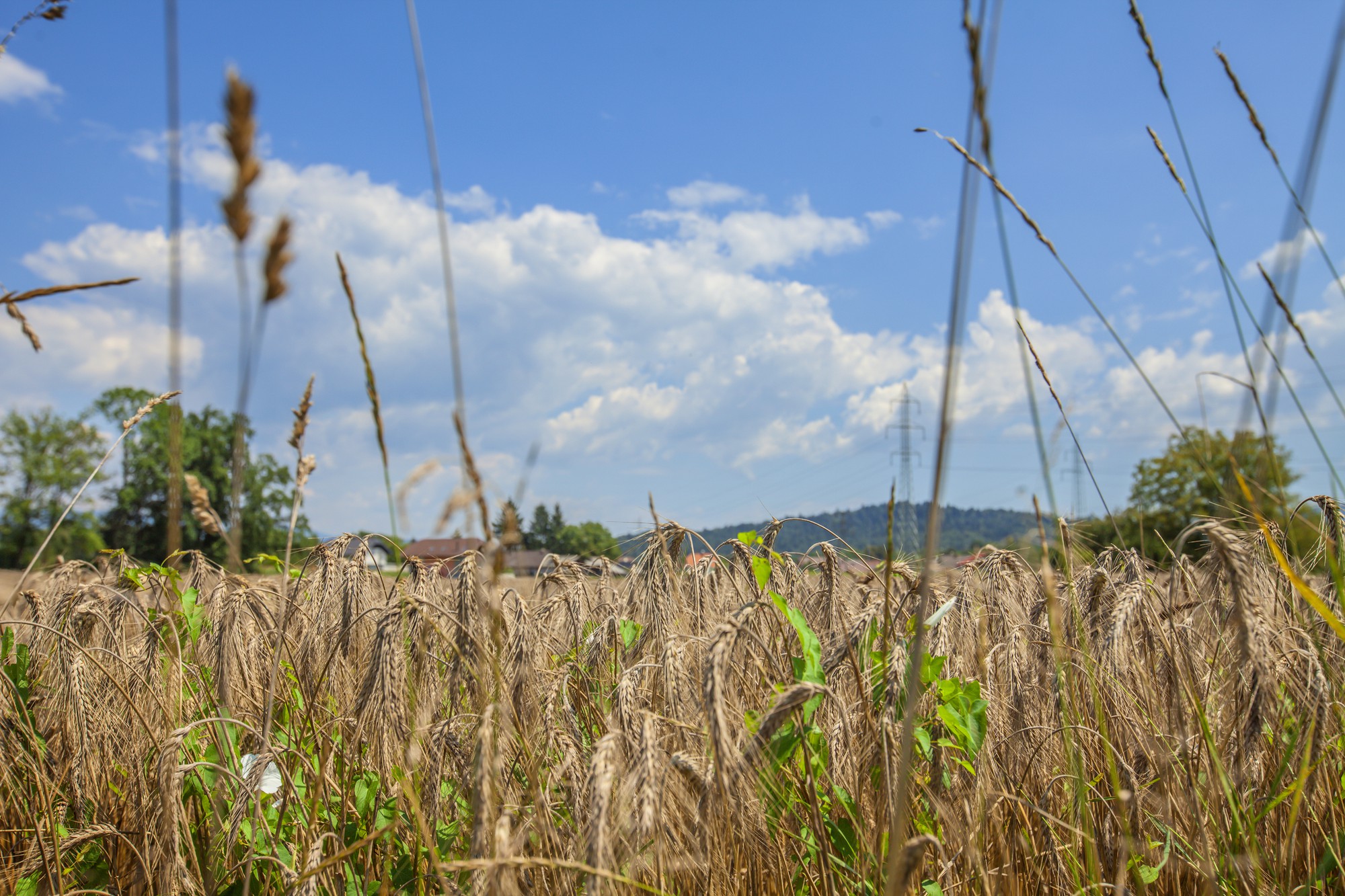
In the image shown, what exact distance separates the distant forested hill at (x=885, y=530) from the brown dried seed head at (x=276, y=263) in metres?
1.34

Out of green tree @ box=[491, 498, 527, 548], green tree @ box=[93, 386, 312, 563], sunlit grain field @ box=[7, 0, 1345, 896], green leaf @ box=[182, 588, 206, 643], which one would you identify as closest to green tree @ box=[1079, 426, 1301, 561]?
sunlit grain field @ box=[7, 0, 1345, 896]

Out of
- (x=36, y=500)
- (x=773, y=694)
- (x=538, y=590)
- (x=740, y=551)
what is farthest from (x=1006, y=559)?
(x=36, y=500)

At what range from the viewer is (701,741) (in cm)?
213

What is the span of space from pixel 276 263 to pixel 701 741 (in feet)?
5.51

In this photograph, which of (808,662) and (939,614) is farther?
(808,662)

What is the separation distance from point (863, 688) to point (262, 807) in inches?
84.2

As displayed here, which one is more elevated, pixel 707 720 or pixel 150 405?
pixel 150 405

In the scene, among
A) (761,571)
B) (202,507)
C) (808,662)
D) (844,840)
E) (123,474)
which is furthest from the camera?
(123,474)

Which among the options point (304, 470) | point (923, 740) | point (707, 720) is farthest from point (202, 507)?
point (923, 740)

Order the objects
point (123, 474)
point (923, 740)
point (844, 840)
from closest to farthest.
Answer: point (923, 740)
point (844, 840)
point (123, 474)

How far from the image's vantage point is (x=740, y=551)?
364cm

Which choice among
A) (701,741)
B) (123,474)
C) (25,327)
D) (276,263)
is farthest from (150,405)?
(123,474)

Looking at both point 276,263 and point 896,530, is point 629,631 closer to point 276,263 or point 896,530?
point 276,263

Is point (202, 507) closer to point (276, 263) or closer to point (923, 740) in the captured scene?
point (276, 263)
